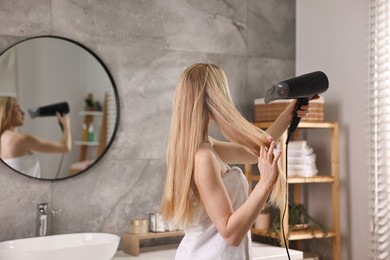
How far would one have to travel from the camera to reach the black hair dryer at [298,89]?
1.83 metres

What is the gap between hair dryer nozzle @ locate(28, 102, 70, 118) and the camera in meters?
2.92

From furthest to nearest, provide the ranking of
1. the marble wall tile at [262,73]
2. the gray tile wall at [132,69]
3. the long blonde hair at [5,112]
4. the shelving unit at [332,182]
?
the marble wall tile at [262,73]
the shelving unit at [332,182]
the gray tile wall at [132,69]
the long blonde hair at [5,112]

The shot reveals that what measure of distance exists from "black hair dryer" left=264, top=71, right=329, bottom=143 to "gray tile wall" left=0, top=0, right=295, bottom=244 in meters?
1.42

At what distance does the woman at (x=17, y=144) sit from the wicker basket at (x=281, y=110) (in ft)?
4.10

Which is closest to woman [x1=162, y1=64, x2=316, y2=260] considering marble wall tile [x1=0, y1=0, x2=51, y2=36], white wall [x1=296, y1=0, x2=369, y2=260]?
marble wall tile [x1=0, y1=0, x2=51, y2=36]

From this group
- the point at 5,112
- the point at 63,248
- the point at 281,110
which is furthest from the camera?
the point at 281,110

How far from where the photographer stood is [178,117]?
5.93 feet

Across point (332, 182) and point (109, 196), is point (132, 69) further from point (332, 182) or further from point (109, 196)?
point (332, 182)

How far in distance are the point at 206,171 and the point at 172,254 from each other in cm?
142

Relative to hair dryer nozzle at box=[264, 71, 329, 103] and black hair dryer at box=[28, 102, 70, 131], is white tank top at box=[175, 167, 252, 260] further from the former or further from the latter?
black hair dryer at box=[28, 102, 70, 131]

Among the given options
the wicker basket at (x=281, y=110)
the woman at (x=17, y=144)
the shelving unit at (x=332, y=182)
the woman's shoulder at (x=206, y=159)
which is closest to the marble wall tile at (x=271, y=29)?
the wicker basket at (x=281, y=110)

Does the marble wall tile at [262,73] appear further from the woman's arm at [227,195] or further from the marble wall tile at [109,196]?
the woman's arm at [227,195]

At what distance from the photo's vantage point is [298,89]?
187cm

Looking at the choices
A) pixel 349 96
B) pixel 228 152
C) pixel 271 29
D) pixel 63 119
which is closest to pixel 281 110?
pixel 349 96
